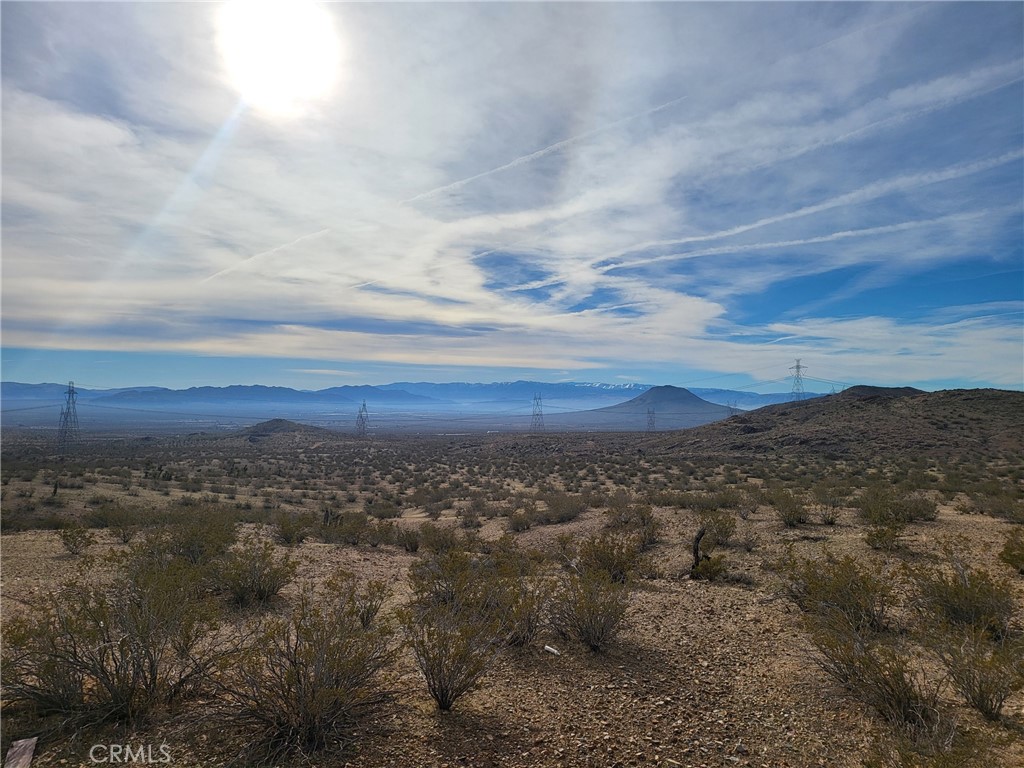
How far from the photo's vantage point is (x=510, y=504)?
79.2 feet

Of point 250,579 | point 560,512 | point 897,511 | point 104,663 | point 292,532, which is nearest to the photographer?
point 104,663

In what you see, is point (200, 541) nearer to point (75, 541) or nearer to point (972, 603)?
point (75, 541)

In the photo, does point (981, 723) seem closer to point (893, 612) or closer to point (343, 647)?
point (893, 612)

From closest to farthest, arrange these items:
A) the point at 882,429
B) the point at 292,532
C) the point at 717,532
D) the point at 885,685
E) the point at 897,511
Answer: the point at 885,685, the point at 717,532, the point at 897,511, the point at 292,532, the point at 882,429

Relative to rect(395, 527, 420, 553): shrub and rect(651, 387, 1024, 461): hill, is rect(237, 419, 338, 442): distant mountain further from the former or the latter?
rect(395, 527, 420, 553): shrub

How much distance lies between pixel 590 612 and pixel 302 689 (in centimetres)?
415

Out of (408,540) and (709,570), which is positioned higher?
(709,570)

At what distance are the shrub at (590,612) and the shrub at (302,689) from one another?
3.28 meters

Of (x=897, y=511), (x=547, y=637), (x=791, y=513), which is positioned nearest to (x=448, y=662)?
(x=547, y=637)

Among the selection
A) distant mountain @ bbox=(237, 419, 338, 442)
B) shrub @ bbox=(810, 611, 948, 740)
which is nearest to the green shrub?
shrub @ bbox=(810, 611, 948, 740)

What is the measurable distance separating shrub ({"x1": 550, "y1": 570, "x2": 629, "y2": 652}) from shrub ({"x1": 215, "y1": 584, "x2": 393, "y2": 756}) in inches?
129

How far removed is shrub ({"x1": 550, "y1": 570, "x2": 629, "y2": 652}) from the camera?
7.69 metres

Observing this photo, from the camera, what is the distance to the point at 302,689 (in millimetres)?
5137

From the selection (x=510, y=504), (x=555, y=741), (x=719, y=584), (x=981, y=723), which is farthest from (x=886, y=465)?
(x=555, y=741)
